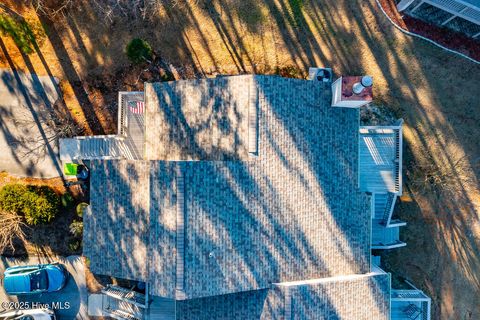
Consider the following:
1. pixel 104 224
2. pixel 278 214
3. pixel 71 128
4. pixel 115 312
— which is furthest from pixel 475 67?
pixel 115 312

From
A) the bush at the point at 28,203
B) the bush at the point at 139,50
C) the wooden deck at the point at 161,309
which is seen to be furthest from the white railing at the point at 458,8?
the bush at the point at 28,203

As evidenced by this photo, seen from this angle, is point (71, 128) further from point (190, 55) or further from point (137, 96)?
point (190, 55)

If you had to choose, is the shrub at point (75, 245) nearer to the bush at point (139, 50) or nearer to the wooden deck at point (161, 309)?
the wooden deck at point (161, 309)

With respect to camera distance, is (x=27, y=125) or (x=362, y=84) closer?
(x=362, y=84)

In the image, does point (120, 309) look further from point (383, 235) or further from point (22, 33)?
point (22, 33)

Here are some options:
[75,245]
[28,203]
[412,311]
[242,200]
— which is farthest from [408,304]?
[28,203]

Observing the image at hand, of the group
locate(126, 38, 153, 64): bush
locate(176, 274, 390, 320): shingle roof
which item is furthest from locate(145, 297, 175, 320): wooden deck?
locate(126, 38, 153, 64): bush
